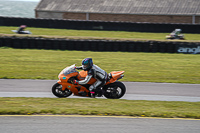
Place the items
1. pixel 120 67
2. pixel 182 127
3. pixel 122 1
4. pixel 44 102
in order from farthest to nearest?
pixel 122 1 → pixel 120 67 → pixel 44 102 → pixel 182 127

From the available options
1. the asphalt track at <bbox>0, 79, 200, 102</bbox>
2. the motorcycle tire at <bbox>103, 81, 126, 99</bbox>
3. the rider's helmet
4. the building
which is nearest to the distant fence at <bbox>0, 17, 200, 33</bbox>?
the building

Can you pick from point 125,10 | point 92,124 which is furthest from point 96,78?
point 125,10

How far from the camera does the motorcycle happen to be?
10172 mm

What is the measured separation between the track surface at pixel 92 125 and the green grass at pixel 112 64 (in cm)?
649

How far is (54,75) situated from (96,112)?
22.3ft

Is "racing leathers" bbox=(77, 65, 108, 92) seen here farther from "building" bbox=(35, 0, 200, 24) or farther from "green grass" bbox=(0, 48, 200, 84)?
"building" bbox=(35, 0, 200, 24)

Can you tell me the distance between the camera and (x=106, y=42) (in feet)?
73.1

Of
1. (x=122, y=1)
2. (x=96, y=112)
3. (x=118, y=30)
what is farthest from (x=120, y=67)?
(x=122, y=1)

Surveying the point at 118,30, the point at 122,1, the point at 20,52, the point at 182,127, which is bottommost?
the point at 182,127

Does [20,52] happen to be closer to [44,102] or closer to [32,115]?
[44,102]

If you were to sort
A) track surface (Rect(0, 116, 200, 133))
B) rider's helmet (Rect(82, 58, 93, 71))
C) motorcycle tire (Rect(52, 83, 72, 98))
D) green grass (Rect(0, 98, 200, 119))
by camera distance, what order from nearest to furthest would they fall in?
track surface (Rect(0, 116, 200, 133)), green grass (Rect(0, 98, 200, 119)), rider's helmet (Rect(82, 58, 93, 71)), motorcycle tire (Rect(52, 83, 72, 98))

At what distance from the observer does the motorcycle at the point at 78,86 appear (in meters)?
10.2

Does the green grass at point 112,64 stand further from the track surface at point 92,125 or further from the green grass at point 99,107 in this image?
the track surface at point 92,125

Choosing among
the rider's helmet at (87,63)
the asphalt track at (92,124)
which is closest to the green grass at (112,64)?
the rider's helmet at (87,63)
